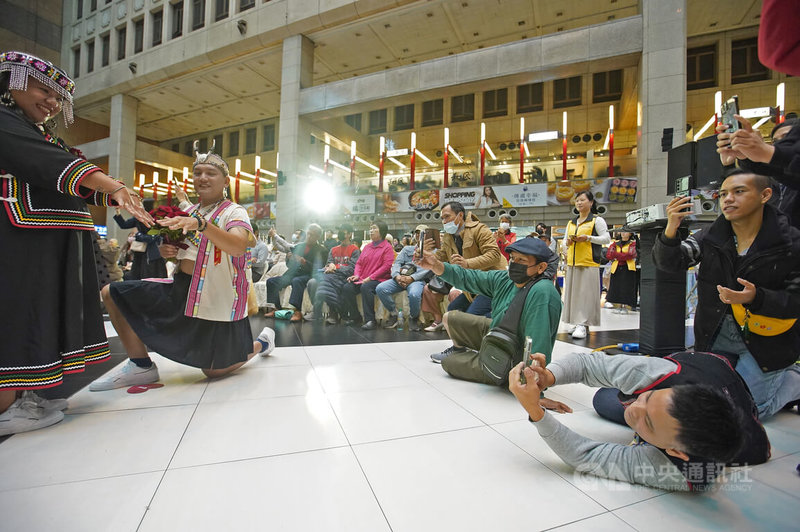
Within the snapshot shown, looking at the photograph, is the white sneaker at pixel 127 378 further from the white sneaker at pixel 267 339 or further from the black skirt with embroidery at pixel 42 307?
the white sneaker at pixel 267 339

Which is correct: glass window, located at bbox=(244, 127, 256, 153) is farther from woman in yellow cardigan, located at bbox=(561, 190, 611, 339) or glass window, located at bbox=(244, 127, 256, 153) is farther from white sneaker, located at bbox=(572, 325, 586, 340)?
white sneaker, located at bbox=(572, 325, 586, 340)

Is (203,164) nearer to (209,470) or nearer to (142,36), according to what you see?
(209,470)

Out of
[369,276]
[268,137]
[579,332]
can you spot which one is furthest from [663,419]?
[268,137]

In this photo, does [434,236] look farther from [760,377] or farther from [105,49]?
[105,49]

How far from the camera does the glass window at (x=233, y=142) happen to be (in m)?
21.7

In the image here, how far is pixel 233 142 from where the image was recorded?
2184 cm

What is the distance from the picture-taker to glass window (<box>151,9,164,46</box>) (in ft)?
51.3

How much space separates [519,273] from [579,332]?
2.35m

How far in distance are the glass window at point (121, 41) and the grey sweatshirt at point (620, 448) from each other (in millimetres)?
23104

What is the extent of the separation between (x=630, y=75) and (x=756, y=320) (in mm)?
15283

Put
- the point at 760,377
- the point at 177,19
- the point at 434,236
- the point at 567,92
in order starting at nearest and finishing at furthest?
1. the point at 760,377
2. the point at 434,236
3. the point at 177,19
4. the point at 567,92

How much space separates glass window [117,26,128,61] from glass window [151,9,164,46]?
7.00ft

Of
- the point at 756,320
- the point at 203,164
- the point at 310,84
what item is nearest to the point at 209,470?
the point at 203,164

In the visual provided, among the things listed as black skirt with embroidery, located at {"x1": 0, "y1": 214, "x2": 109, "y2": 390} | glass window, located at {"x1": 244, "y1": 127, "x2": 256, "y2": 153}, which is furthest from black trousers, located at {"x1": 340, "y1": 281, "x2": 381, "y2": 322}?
glass window, located at {"x1": 244, "y1": 127, "x2": 256, "y2": 153}
